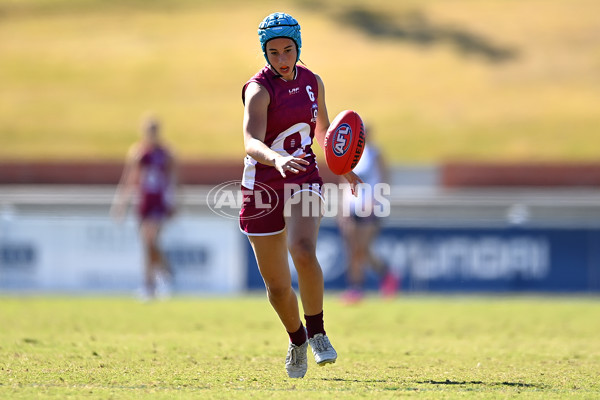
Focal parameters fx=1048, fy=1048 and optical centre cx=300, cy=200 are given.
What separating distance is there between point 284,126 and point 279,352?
86.9 inches

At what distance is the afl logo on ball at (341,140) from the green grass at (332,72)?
86.4ft

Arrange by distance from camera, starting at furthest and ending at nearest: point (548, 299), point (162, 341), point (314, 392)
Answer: point (548, 299), point (162, 341), point (314, 392)

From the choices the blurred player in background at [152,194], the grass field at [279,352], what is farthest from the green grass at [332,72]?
the grass field at [279,352]

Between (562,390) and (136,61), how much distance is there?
41.1 m

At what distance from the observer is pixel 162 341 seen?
8.64 meters

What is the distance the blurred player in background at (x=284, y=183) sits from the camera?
6.26 meters

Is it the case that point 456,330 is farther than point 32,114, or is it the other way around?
point 32,114

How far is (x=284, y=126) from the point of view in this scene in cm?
636

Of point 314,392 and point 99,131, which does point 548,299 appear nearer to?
point 314,392

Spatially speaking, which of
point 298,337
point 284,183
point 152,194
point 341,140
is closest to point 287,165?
point 284,183

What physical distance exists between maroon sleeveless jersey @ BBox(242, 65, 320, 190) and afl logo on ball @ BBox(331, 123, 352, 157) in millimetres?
166

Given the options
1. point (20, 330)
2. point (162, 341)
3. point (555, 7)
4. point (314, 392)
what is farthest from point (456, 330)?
point (555, 7)

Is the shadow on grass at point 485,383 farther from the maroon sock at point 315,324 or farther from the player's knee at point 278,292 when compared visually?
the player's knee at point 278,292

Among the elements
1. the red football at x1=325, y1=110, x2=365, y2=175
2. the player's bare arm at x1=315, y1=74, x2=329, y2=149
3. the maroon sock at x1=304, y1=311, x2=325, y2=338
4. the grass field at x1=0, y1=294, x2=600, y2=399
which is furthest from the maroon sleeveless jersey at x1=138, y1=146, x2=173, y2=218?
the maroon sock at x1=304, y1=311, x2=325, y2=338
